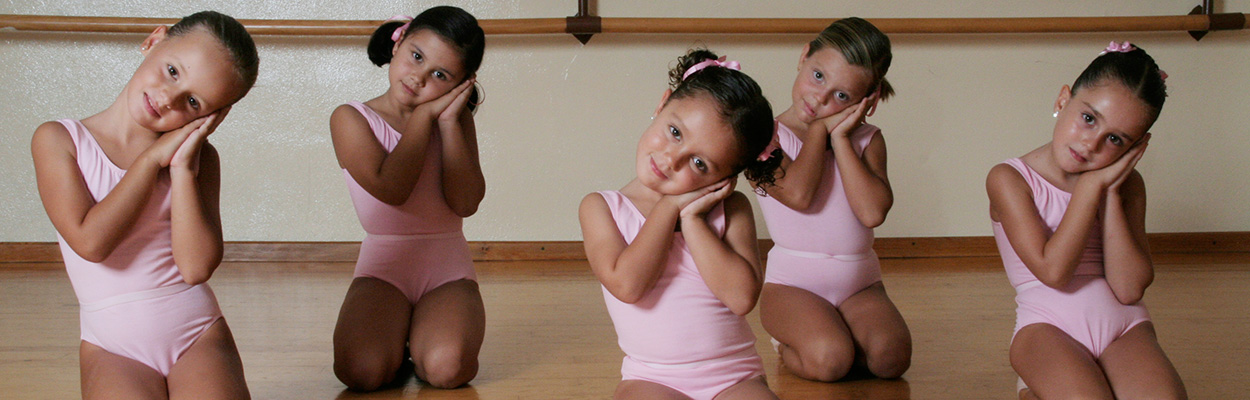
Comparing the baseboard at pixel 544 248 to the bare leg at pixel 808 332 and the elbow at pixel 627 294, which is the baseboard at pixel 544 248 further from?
the elbow at pixel 627 294

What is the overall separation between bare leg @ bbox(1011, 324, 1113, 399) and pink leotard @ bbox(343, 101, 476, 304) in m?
1.19

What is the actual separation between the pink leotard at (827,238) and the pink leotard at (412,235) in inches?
29.9

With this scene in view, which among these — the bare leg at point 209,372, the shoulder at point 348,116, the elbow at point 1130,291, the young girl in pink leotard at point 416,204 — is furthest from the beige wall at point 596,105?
the bare leg at point 209,372

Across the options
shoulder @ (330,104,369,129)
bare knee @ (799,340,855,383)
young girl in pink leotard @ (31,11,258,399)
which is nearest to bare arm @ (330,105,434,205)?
shoulder @ (330,104,369,129)

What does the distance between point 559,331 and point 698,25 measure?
1321 mm

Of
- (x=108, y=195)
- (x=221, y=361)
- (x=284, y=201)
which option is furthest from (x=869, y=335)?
(x=284, y=201)

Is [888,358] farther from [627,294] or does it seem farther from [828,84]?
[627,294]

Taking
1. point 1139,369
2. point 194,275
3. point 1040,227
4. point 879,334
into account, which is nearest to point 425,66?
point 194,275

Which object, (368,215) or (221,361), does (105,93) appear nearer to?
(368,215)

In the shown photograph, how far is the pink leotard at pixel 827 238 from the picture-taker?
6.98ft

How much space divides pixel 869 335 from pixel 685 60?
0.71 metres

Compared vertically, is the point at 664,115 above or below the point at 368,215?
above

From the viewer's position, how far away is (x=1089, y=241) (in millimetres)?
1799

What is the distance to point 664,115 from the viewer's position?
1.50m
